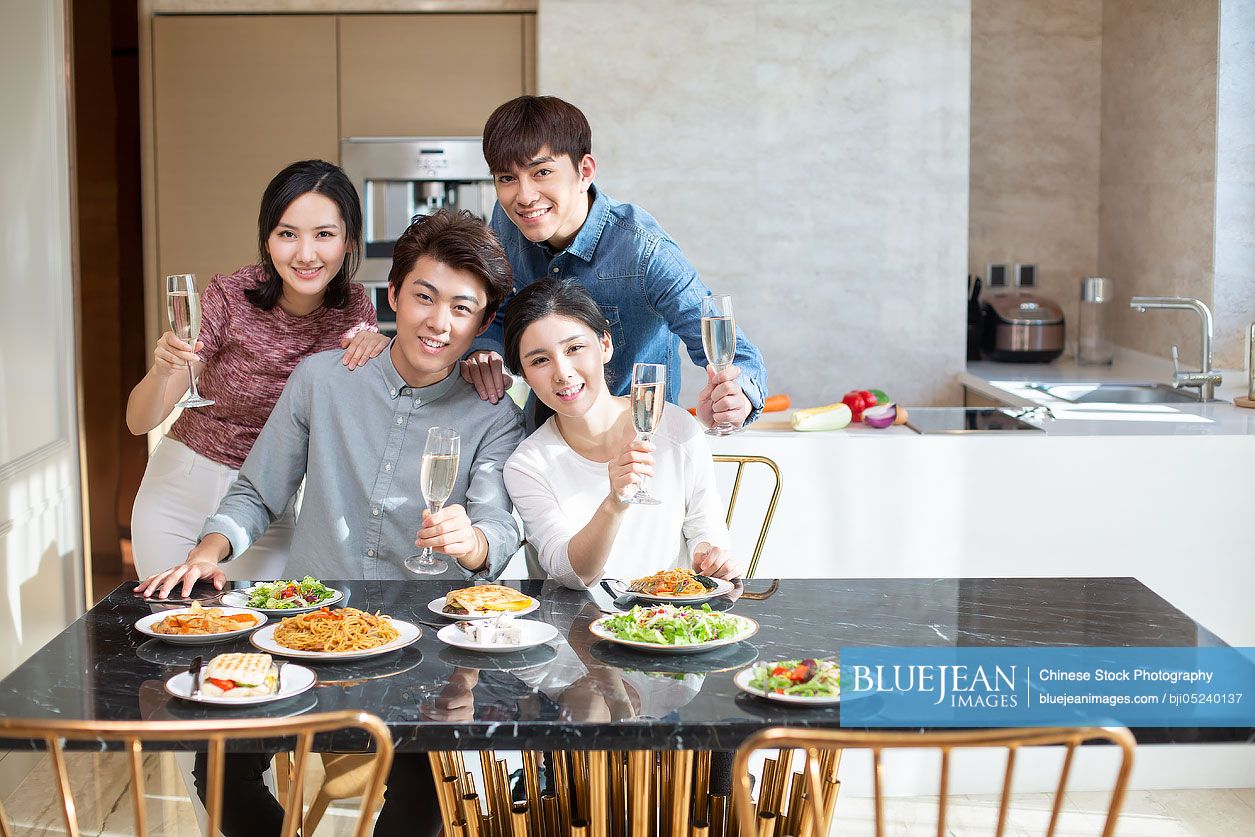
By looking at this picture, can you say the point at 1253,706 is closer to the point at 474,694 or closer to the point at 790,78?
the point at 474,694

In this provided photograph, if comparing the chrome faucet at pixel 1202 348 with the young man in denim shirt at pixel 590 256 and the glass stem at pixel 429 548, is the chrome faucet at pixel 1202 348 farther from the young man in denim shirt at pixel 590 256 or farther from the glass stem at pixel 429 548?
the glass stem at pixel 429 548

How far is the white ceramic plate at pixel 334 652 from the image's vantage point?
160 centimetres

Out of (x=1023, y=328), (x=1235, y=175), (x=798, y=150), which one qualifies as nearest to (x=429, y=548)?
(x=798, y=150)

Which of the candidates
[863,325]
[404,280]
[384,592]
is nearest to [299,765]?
[384,592]

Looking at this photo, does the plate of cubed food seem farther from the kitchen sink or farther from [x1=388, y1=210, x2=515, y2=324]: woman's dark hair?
the kitchen sink

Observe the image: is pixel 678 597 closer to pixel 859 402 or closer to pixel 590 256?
pixel 590 256

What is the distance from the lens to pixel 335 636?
1638mm

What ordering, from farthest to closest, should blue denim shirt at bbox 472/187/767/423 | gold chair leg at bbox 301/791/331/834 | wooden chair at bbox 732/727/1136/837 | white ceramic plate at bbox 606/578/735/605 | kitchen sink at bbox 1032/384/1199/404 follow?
kitchen sink at bbox 1032/384/1199/404 < blue denim shirt at bbox 472/187/767/423 < gold chair leg at bbox 301/791/331/834 < white ceramic plate at bbox 606/578/735/605 < wooden chair at bbox 732/727/1136/837

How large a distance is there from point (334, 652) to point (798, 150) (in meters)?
3.12

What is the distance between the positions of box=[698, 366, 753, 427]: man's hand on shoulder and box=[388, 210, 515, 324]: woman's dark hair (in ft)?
1.26

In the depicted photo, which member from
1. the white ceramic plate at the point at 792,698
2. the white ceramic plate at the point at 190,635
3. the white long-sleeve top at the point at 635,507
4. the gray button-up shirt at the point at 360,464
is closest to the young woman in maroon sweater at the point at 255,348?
the gray button-up shirt at the point at 360,464

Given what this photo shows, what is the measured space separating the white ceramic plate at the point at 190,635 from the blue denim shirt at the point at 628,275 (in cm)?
75

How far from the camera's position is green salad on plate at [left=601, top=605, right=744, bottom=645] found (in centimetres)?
165

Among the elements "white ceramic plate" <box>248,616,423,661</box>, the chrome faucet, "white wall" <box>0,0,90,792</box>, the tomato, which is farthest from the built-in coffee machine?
"white ceramic plate" <box>248,616,423,661</box>
